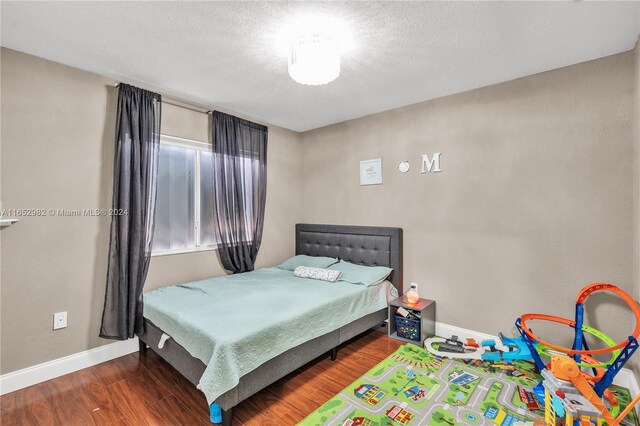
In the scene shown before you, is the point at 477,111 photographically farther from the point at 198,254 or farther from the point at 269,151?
the point at 198,254

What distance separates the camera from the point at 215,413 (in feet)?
6.19

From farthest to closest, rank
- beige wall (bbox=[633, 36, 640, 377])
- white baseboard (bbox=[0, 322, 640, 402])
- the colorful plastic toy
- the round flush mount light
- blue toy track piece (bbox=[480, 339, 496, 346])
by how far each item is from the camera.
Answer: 1. blue toy track piece (bbox=[480, 339, 496, 346])
2. white baseboard (bbox=[0, 322, 640, 402])
3. beige wall (bbox=[633, 36, 640, 377])
4. the round flush mount light
5. the colorful plastic toy

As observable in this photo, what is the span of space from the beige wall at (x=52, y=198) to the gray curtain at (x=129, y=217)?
162 mm

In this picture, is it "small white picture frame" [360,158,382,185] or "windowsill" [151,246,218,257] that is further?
"small white picture frame" [360,158,382,185]

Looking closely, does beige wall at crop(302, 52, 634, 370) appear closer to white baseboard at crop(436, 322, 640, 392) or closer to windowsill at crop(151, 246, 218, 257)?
white baseboard at crop(436, 322, 640, 392)

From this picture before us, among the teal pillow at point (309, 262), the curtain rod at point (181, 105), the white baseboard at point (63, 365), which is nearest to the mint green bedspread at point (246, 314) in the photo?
the teal pillow at point (309, 262)

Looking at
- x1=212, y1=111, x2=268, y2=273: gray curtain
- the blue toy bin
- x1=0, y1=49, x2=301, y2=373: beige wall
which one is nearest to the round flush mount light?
x1=212, y1=111, x2=268, y2=273: gray curtain

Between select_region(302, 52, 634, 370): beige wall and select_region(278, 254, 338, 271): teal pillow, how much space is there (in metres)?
0.80

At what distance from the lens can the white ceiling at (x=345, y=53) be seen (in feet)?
5.90

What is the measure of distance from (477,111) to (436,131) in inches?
16.9

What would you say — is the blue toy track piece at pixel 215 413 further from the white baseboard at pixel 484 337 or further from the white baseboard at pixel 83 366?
the white baseboard at pixel 484 337

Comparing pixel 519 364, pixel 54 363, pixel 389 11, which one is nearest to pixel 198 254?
pixel 54 363

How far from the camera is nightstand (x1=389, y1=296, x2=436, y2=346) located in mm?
2988

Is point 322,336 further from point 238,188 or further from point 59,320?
point 59,320
